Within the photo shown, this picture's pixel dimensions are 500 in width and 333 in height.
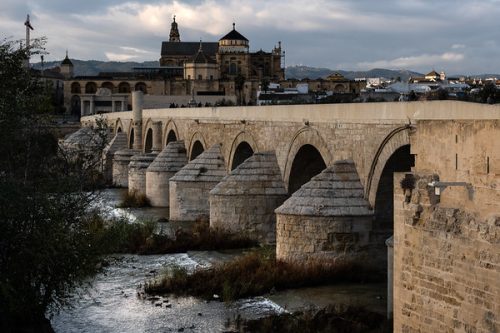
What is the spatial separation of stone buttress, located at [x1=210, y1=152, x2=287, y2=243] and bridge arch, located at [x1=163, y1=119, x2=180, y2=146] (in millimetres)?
10678

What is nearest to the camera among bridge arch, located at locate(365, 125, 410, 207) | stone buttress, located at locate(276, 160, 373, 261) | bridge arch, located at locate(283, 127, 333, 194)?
bridge arch, located at locate(365, 125, 410, 207)

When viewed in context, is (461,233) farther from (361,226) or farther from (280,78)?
(280,78)

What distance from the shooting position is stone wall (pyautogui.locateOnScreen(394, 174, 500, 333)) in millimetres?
6820

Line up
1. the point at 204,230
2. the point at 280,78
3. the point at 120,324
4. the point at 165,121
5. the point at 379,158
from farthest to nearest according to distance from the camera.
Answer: the point at 280,78, the point at 165,121, the point at 204,230, the point at 379,158, the point at 120,324

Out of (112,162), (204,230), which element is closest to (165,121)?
(112,162)

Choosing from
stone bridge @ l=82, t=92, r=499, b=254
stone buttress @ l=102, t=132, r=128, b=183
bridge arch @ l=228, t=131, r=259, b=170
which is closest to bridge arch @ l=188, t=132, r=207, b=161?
stone bridge @ l=82, t=92, r=499, b=254

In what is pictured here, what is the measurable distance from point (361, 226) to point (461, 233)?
509 cm

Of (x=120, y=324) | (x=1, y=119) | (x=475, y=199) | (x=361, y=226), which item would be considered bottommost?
(x=120, y=324)

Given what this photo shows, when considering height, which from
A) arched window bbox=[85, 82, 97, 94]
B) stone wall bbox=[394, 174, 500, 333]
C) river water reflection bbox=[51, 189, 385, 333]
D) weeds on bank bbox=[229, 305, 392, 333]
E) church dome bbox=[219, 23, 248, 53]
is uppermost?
church dome bbox=[219, 23, 248, 53]

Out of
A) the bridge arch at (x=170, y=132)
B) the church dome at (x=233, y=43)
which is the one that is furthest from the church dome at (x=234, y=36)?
the bridge arch at (x=170, y=132)

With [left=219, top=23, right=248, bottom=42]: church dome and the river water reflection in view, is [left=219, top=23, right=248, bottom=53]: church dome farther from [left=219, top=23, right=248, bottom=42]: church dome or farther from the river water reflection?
the river water reflection

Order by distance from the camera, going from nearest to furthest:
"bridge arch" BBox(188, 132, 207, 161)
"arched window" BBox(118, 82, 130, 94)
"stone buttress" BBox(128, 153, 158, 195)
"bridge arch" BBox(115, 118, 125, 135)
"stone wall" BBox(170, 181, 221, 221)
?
"stone wall" BBox(170, 181, 221, 221) → "bridge arch" BBox(188, 132, 207, 161) → "stone buttress" BBox(128, 153, 158, 195) → "bridge arch" BBox(115, 118, 125, 135) → "arched window" BBox(118, 82, 130, 94)

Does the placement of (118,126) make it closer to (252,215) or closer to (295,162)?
(252,215)

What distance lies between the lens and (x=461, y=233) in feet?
23.6
